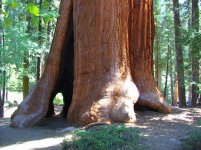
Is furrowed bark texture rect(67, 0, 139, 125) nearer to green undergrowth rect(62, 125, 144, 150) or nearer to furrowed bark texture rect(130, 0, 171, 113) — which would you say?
furrowed bark texture rect(130, 0, 171, 113)

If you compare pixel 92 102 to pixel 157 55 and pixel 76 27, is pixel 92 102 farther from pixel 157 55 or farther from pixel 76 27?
pixel 157 55

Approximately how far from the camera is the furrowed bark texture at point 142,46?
455 inches

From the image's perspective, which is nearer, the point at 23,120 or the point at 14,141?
the point at 14,141

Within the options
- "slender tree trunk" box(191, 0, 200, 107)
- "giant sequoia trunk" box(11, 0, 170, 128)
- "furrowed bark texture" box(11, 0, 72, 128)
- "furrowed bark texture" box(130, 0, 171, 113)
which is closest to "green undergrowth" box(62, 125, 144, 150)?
"giant sequoia trunk" box(11, 0, 170, 128)

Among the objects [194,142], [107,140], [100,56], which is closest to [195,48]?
[100,56]

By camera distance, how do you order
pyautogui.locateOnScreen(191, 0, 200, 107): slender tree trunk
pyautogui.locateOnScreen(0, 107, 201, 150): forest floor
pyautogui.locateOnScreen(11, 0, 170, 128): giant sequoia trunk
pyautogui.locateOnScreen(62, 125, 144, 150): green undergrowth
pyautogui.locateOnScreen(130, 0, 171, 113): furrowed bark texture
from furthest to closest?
1. pyautogui.locateOnScreen(191, 0, 200, 107): slender tree trunk
2. pyautogui.locateOnScreen(130, 0, 171, 113): furrowed bark texture
3. pyautogui.locateOnScreen(11, 0, 170, 128): giant sequoia trunk
4. pyautogui.locateOnScreen(0, 107, 201, 150): forest floor
5. pyautogui.locateOnScreen(62, 125, 144, 150): green undergrowth

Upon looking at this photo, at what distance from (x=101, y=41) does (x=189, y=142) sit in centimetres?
465

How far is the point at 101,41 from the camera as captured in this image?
1051 cm

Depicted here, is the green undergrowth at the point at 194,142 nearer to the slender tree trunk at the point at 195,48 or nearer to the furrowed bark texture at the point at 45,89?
the furrowed bark texture at the point at 45,89

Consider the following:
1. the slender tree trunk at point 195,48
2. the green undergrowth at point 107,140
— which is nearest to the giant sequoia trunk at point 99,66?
the green undergrowth at point 107,140

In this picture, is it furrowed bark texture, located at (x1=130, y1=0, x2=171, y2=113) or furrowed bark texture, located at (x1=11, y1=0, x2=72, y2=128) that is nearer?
furrowed bark texture, located at (x1=11, y1=0, x2=72, y2=128)

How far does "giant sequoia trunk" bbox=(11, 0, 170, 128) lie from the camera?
382 inches

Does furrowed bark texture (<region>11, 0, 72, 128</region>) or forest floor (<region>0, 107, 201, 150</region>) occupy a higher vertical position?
furrowed bark texture (<region>11, 0, 72, 128</region>)

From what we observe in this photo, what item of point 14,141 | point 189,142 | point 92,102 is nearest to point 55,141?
point 14,141
